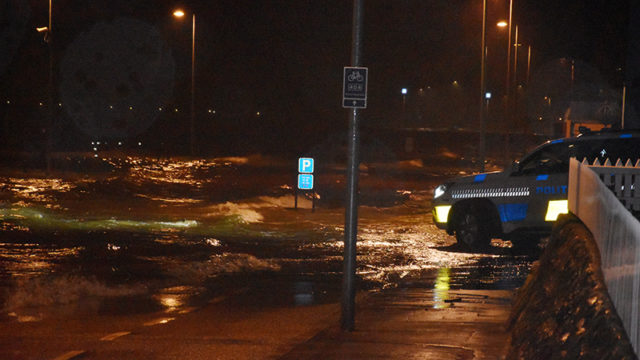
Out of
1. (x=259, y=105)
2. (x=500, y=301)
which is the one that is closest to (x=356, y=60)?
(x=500, y=301)

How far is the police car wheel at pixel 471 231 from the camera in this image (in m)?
16.3

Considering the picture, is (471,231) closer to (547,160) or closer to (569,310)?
(547,160)

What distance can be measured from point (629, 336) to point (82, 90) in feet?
297

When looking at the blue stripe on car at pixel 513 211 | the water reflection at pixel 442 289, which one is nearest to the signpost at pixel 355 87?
the water reflection at pixel 442 289

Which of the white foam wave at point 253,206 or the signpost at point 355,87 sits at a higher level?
the signpost at point 355,87

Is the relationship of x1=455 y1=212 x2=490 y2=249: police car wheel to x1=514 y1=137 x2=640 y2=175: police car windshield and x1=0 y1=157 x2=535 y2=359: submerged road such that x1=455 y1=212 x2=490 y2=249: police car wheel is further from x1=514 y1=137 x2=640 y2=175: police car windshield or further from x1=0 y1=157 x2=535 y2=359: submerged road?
x1=514 y1=137 x2=640 y2=175: police car windshield

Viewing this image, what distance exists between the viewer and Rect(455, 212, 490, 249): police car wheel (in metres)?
16.3

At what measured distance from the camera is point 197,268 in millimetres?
14297

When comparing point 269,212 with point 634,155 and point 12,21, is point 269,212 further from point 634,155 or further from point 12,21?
point 12,21

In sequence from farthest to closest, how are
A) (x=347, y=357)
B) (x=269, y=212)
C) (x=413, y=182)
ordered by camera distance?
1. (x=413, y=182)
2. (x=269, y=212)
3. (x=347, y=357)

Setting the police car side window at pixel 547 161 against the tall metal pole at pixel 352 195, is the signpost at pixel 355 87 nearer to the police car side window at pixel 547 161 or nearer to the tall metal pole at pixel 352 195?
the tall metal pole at pixel 352 195

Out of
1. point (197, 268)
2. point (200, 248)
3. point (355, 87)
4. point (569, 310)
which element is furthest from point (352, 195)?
point (200, 248)

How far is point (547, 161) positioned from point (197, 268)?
6468mm

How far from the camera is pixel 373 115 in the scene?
125 m
